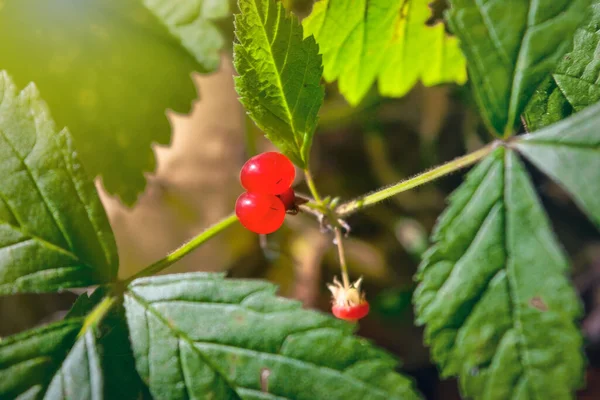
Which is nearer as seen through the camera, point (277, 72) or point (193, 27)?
point (277, 72)

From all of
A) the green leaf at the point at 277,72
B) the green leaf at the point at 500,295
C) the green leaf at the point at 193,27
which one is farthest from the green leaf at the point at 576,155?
the green leaf at the point at 193,27

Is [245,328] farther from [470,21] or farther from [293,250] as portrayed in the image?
[293,250]

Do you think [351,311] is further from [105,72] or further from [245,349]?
[105,72]

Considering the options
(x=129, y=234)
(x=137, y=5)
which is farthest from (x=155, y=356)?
(x=129, y=234)

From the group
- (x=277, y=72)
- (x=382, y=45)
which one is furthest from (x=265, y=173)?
(x=382, y=45)

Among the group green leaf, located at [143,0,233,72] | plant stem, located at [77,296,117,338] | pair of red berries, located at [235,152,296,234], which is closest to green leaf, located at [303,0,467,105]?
pair of red berries, located at [235,152,296,234]

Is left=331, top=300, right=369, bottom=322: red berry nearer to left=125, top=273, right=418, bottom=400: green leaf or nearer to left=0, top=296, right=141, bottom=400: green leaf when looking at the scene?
left=125, top=273, right=418, bottom=400: green leaf
